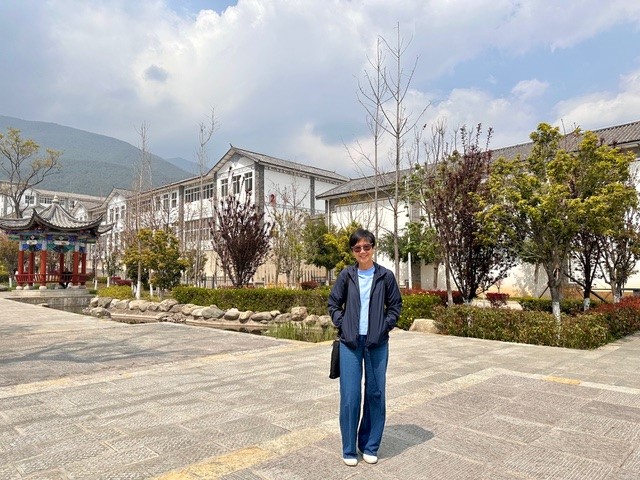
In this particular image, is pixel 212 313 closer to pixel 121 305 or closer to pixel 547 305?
pixel 121 305

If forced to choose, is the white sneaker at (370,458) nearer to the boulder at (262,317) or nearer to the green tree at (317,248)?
the boulder at (262,317)

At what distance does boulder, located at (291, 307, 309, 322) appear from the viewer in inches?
518

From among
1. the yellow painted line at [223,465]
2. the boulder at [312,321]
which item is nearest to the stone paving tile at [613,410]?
the yellow painted line at [223,465]

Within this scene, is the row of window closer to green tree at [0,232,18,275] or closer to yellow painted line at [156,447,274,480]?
green tree at [0,232,18,275]

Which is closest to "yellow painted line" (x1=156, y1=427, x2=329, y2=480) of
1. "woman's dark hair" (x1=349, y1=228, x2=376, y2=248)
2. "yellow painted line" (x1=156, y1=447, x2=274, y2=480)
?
"yellow painted line" (x1=156, y1=447, x2=274, y2=480)

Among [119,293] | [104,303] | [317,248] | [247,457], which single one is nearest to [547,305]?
[247,457]

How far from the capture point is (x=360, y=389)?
9.91ft

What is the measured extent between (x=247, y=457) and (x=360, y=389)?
88cm

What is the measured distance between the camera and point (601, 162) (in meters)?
8.84

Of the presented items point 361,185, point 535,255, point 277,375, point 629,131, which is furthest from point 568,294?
point 277,375

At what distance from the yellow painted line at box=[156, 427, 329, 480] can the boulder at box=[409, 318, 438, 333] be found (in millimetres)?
6655

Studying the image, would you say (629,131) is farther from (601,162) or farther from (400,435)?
(400,435)

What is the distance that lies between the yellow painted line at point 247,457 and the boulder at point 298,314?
31.4 feet

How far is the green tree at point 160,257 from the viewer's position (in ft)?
63.9
